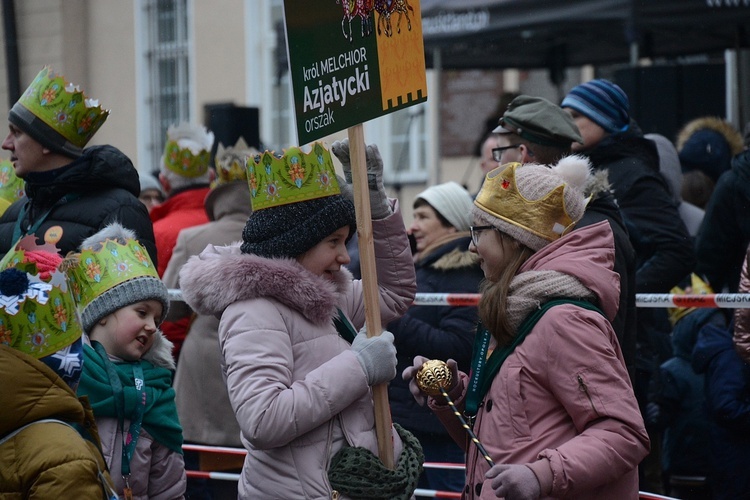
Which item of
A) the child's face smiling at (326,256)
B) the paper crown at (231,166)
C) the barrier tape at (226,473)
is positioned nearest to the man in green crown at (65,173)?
the paper crown at (231,166)

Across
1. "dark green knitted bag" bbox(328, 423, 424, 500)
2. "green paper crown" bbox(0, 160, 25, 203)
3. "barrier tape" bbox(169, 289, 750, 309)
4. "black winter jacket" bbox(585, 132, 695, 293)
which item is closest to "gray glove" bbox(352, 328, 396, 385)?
"dark green knitted bag" bbox(328, 423, 424, 500)

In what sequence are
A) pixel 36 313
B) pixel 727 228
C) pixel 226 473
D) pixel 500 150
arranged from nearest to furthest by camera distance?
pixel 36 313 → pixel 500 150 → pixel 226 473 → pixel 727 228

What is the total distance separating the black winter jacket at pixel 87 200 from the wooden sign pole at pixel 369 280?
159cm

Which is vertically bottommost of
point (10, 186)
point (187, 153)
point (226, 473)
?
point (226, 473)

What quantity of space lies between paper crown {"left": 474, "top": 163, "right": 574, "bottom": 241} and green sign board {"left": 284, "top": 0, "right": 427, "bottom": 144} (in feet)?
1.42

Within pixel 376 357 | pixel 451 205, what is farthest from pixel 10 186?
pixel 376 357

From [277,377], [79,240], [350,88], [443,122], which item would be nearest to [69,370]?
[277,377]

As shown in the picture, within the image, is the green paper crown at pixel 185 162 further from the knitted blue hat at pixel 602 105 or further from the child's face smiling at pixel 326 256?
the child's face smiling at pixel 326 256

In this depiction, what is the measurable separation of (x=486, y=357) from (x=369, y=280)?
1.44 feet

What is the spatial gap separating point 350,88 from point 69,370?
132 centimetres

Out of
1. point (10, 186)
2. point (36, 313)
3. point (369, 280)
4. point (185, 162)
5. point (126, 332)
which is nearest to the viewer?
point (36, 313)

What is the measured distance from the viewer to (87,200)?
5191 millimetres

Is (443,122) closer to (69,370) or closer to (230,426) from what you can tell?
(230,426)

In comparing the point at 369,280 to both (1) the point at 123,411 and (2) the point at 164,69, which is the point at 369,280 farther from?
(2) the point at 164,69
